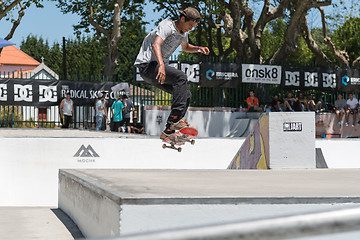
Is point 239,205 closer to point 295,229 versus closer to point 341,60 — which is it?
point 295,229

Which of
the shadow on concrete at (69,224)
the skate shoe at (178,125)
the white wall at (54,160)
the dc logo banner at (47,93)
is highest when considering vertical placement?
the dc logo banner at (47,93)

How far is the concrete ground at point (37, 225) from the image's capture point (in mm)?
5266

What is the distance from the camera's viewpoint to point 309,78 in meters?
21.4

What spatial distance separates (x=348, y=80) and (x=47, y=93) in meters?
13.0

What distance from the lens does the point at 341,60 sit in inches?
1133

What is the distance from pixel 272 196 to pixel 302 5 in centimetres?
2219

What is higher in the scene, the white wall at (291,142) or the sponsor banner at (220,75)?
the sponsor banner at (220,75)

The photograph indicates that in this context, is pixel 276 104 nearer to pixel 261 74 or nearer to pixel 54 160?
pixel 261 74

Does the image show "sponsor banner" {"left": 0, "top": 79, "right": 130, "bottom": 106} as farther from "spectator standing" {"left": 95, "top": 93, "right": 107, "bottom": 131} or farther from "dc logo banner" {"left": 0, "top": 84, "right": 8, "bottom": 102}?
"spectator standing" {"left": 95, "top": 93, "right": 107, "bottom": 131}

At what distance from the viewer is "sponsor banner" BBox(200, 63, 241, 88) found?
64.4ft

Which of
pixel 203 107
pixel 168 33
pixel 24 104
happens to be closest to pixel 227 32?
pixel 203 107

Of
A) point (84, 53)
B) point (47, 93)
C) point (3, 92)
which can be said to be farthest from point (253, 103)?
point (84, 53)

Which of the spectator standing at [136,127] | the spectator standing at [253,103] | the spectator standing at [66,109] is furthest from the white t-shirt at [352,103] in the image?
the spectator standing at [66,109]

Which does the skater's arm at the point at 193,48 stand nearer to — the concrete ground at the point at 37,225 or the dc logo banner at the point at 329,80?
the concrete ground at the point at 37,225
